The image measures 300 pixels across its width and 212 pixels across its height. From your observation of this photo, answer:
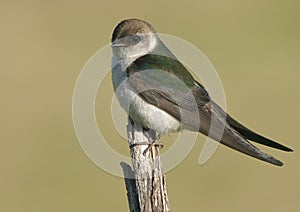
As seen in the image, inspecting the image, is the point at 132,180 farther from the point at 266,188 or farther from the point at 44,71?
the point at 44,71

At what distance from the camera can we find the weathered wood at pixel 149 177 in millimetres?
5566

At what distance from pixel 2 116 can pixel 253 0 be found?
6.11 meters

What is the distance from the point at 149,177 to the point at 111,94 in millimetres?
7450

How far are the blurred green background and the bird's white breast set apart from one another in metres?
3.72

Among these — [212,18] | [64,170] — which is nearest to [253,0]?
[212,18]

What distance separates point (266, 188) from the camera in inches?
425

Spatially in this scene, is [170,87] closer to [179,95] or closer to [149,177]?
[179,95]

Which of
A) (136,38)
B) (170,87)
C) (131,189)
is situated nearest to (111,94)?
(136,38)

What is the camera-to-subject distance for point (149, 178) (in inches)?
223

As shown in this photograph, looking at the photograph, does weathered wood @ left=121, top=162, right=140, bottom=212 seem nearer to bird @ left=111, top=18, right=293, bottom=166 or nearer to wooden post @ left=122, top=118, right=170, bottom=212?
wooden post @ left=122, top=118, right=170, bottom=212

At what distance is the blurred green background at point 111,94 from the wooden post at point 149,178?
4.41 metres

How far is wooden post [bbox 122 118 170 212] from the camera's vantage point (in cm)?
557

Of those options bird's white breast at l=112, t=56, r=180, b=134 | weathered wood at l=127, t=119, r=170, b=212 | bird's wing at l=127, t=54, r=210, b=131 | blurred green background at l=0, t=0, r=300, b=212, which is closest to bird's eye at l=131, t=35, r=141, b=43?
bird's wing at l=127, t=54, r=210, b=131

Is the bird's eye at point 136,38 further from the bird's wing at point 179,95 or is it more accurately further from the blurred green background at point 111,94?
the blurred green background at point 111,94
